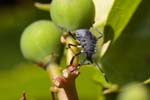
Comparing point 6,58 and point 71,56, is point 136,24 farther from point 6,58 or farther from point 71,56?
point 6,58

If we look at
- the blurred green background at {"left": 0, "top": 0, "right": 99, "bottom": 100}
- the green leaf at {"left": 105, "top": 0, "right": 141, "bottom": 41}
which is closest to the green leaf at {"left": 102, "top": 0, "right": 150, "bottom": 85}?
the green leaf at {"left": 105, "top": 0, "right": 141, "bottom": 41}

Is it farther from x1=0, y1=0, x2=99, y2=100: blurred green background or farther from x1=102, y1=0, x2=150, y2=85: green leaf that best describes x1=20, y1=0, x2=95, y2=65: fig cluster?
x1=0, y1=0, x2=99, y2=100: blurred green background

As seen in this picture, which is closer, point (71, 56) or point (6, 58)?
point (71, 56)

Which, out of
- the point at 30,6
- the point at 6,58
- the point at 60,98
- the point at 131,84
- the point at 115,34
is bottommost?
the point at 60,98

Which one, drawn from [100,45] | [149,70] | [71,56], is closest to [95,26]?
[100,45]

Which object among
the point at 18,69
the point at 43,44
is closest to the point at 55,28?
the point at 43,44

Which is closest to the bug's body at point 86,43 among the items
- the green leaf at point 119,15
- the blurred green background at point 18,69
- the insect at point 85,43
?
the insect at point 85,43

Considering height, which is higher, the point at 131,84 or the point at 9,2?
the point at 9,2
